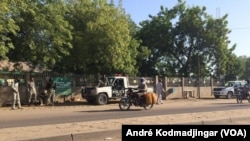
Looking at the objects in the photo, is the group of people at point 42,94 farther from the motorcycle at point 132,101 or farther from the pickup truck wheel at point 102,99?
the motorcycle at point 132,101

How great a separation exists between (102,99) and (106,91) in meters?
0.67

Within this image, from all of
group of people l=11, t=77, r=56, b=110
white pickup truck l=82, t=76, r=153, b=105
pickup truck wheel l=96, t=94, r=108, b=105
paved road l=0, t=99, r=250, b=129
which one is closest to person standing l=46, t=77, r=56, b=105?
group of people l=11, t=77, r=56, b=110

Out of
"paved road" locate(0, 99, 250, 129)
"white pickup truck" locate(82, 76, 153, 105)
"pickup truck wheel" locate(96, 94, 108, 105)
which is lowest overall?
"paved road" locate(0, 99, 250, 129)

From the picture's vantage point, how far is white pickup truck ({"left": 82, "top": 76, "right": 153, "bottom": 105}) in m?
30.7

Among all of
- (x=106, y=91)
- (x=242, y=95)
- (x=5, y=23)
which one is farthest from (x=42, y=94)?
(x=242, y=95)

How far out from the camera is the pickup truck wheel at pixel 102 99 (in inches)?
1203

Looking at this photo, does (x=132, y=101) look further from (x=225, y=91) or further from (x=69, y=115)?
(x=225, y=91)

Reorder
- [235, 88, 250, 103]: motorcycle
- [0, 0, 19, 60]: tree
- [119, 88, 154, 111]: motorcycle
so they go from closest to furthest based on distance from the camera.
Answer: [119, 88, 154, 111]: motorcycle
[0, 0, 19, 60]: tree
[235, 88, 250, 103]: motorcycle

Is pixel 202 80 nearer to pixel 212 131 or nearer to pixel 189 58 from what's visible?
pixel 189 58

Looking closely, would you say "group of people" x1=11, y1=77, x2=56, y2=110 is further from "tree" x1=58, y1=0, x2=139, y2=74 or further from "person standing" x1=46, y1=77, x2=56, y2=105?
"tree" x1=58, y1=0, x2=139, y2=74

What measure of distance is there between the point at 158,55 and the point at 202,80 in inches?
300

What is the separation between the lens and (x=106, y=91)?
102 ft

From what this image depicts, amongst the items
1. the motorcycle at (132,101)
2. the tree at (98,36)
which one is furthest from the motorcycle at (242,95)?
the motorcycle at (132,101)

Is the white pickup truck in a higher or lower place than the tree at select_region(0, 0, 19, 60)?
lower
